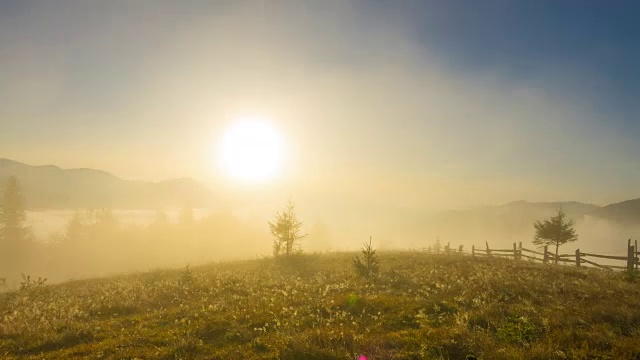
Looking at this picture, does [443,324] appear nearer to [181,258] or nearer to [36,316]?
[36,316]

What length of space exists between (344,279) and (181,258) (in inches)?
3686

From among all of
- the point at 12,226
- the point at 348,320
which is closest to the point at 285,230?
the point at 348,320

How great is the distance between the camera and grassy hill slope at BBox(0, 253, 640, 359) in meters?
9.10

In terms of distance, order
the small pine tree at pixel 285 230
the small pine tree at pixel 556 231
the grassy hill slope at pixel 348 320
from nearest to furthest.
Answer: the grassy hill slope at pixel 348 320
the small pine tree at pixel 285 230
the small pine tree at pixel 556 231

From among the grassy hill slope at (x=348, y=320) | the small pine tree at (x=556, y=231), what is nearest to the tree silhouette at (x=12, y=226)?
the grassy hill slope at (x=348, y=320)

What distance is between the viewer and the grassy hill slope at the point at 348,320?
9.10 meters

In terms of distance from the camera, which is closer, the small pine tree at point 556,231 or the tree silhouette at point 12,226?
the small pine tree at point 556,231

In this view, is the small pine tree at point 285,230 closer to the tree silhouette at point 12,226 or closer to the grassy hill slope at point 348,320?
the grassy hill slope at point 348,320

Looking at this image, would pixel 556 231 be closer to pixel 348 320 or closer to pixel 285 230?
pixel 285 230

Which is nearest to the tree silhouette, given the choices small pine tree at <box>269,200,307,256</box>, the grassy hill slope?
small pine tree at <box>269,200,307,256</box>

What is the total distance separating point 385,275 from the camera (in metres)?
21.4

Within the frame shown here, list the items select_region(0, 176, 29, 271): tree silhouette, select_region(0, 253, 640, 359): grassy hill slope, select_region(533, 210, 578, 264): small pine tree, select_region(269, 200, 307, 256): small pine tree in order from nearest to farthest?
select_region(0, 253, 640, 359): grassy hill slope, select_region(269, 200, 307, 256): small pine tree, select_region(533, 210, 578, 264): small pine tree, select_region(0, 176, 29, 271): tree silhouette

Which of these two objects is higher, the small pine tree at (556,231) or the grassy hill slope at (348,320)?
the small pine tree at (556,231)

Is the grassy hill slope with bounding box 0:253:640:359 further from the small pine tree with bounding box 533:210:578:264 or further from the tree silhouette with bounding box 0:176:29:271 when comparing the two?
the tree silhouette with bounding box 0:176:29:271
